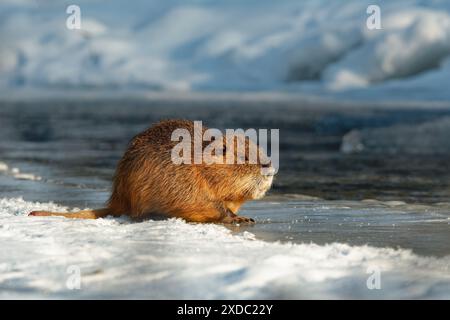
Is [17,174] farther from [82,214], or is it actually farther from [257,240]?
[257,240]

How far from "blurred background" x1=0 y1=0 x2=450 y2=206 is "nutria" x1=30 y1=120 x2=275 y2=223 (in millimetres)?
1366

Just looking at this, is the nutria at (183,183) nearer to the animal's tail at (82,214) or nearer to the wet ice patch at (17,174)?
the animal's tail at (82,214)

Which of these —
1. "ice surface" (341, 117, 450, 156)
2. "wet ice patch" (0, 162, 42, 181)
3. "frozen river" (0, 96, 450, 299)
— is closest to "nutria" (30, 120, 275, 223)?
"frozen river" (0, 96, 450, 299)

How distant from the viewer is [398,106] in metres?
24.7

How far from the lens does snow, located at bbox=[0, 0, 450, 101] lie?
26.7 meters

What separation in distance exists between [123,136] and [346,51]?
47.8 ft

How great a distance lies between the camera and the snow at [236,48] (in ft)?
87.6

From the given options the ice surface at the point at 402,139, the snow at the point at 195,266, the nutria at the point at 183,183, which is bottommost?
the snow at the point at 195,266

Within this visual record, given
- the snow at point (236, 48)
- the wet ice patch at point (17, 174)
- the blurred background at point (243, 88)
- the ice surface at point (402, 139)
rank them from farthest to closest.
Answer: the snow at point (236, 48), the ice surface at point (402, 139), the blurred background at point (243, 88), the wet ice patch at point (17, 174)

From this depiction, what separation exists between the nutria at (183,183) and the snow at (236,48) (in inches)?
751

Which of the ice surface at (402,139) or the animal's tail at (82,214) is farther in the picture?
the ice surface at (402,139)

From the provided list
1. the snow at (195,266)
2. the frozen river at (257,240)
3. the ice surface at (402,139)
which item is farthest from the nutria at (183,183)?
the ice surface at (402,139)

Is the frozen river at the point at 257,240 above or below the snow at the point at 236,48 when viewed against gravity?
below

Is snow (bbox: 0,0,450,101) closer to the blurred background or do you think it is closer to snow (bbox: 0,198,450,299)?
the blurred background
